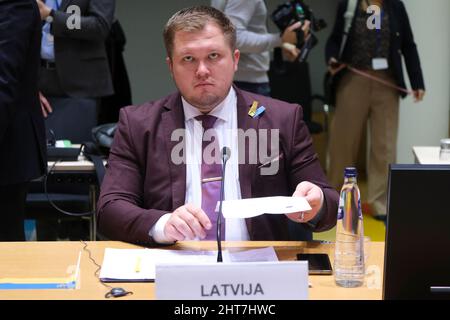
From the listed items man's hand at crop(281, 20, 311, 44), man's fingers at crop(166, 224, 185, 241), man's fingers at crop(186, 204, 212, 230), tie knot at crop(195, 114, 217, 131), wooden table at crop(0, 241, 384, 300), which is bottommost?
wooden table at crop(0, 241, 384, 300)

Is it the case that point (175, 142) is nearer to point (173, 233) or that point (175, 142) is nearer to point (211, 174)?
point (211, 174)

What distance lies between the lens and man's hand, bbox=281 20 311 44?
4.55 meters

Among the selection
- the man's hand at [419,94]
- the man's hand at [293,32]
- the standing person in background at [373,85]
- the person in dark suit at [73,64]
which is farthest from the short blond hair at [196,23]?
the man's hand at [419,94]

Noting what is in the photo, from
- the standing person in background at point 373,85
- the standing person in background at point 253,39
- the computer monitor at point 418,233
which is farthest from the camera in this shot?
the standing person in background at point 373,85

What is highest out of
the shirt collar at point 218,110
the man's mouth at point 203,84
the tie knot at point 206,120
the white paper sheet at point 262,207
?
the man's mouth at point 203,84

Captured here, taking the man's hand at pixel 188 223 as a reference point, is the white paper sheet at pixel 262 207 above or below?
above

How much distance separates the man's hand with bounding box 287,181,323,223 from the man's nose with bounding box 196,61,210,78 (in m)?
0.50

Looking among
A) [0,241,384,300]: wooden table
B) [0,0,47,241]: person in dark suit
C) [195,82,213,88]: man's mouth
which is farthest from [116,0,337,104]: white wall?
[0,241,384,300]: wooden table

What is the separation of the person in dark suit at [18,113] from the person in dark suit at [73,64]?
0.98 meters

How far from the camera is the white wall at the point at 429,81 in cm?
551

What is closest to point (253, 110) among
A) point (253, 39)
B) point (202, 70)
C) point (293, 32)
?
point (202, 70)

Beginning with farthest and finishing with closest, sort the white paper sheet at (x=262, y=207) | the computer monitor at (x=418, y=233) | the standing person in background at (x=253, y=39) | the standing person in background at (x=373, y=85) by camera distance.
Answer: the standing person in background at (x=373, y=85) → the standing person in background at (x=253, y=39) → the white paper sheet at (x=262, y=207) → the computer monitor at (x=418, y=233)

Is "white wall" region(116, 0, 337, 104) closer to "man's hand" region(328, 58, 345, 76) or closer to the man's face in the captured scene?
"man's hand" region(328, 58, 345, 76)

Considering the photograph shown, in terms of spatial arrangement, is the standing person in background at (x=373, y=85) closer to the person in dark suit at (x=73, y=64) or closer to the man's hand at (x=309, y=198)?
the person in dark suit at (x=73, y=64)
